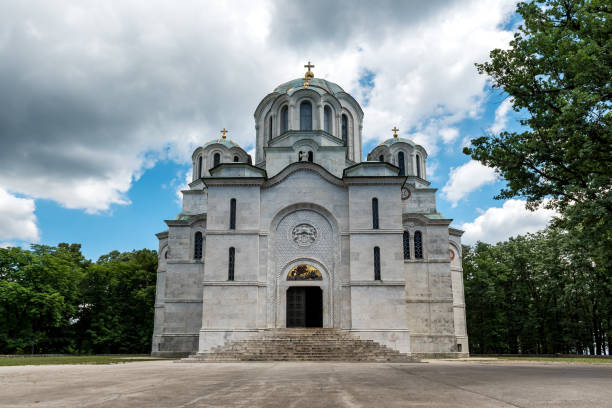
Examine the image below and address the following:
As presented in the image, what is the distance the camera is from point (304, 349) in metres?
19.4

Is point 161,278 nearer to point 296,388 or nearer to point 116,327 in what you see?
point 116,327

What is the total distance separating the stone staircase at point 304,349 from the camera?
742 inches

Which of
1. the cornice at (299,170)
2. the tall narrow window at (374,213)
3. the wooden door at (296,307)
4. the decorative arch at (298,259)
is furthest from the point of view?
the cornice at (299,170)

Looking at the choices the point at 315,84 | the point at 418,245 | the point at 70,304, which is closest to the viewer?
the point at 418,245

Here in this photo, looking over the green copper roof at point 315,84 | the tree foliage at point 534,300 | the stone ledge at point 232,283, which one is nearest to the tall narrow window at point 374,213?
the stone ledge at point 232,283

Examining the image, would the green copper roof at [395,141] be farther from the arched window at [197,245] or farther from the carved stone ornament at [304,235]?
the arched window at [197,245]

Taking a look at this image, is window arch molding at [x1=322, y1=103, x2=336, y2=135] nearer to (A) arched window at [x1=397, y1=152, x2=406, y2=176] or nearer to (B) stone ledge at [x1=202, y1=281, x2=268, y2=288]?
(A) arched window at [x1=397, y1=152, x2=406, y2=176]

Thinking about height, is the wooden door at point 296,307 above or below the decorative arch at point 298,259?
below

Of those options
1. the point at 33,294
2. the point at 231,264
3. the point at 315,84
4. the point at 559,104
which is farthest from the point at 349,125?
the point at 33,294

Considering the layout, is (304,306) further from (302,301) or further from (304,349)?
(304,349)

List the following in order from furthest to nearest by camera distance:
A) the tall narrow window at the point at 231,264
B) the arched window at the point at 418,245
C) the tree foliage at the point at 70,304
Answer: the tree foliage at the point at 70,304 → the arched window at the point at 418,245 → the tall narrow window at the point at 231,264

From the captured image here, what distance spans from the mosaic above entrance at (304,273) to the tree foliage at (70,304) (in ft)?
51.2

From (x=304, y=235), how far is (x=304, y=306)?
363 cm

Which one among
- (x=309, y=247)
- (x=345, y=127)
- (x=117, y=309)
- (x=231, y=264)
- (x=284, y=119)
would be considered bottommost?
(x=117, y=309)
